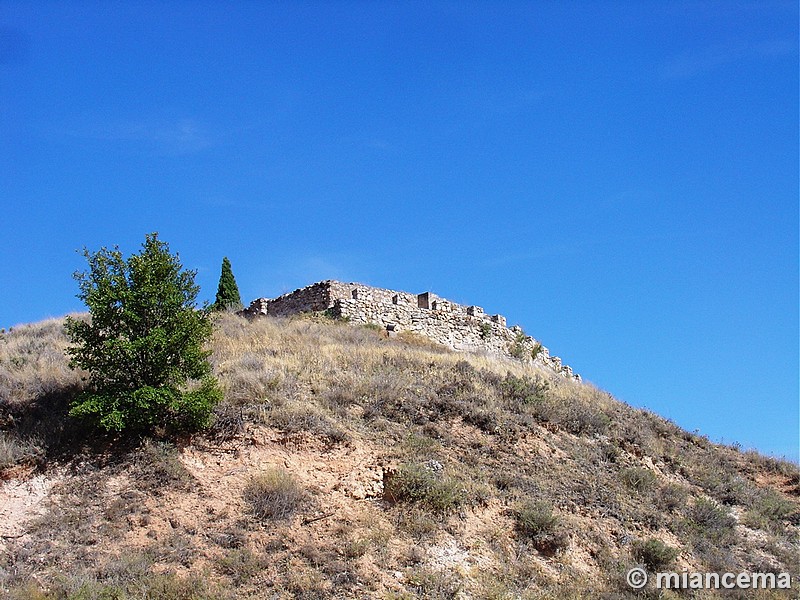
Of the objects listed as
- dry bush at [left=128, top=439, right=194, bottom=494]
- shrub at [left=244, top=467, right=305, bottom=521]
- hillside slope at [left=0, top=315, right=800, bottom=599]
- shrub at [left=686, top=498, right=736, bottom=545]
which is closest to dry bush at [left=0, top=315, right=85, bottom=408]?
hillside slope at [left=0, top=315, right=800, bottom=599]

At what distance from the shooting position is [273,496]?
1252 centimetres

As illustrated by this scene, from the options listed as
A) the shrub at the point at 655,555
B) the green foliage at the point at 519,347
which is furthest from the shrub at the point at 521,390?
the green foliage at the point at 519,347

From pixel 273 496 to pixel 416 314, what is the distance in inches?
539

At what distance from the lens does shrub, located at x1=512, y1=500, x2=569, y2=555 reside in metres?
12.8

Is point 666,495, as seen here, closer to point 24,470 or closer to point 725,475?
point 725,475

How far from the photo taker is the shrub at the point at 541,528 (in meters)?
12.8

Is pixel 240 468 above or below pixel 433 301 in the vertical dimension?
below

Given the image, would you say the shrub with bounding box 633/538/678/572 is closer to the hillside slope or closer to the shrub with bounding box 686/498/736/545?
the hillside slope

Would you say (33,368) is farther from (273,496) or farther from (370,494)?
(370,494)

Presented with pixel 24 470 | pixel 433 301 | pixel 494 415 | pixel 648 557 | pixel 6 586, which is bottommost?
pixel 6 586

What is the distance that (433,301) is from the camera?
26562 mm

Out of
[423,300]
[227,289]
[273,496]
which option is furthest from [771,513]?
[227,289]

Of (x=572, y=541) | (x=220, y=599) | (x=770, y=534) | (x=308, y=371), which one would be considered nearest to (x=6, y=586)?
(x=220, y=599)

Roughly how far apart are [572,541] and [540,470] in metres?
2.06
